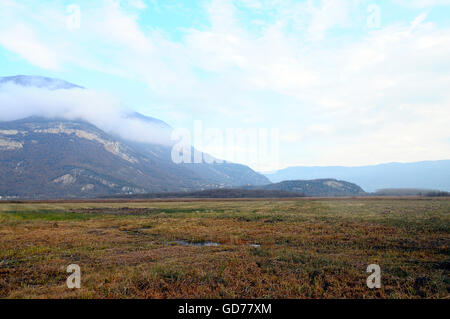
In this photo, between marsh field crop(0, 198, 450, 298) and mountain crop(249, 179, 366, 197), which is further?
mountain crop(249, 179, 366, 197)

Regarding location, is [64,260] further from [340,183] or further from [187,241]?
[340,183]

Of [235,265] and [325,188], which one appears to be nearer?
[235,265]

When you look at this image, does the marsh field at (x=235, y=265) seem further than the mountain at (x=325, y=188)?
No

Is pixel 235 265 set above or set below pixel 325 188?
above

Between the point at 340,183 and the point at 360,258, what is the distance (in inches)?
7653

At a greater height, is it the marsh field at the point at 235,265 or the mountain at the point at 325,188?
the marsh field at the point at 235,265

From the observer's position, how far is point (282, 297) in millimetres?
9938

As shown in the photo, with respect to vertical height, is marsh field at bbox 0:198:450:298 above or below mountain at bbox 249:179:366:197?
above
